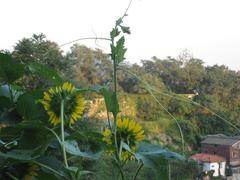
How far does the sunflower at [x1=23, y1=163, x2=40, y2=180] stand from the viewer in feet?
0.65

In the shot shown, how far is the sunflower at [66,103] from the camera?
19cm

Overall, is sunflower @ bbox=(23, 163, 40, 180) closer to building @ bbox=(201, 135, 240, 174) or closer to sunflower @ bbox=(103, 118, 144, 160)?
sunflower @ bbox=(103, 118, 144, 160)

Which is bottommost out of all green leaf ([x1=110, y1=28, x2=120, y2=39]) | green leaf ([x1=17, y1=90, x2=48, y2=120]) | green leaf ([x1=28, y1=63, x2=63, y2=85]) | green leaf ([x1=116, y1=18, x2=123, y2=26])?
green leaf ([x1=17, y1=90, x2=48, y2=120])

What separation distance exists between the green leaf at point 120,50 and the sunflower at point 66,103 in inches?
1.0

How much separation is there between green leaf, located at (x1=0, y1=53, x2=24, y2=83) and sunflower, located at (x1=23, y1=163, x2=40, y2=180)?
0.05m

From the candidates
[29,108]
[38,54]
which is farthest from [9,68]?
[38,54]

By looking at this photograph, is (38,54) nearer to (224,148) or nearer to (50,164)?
(50,164)

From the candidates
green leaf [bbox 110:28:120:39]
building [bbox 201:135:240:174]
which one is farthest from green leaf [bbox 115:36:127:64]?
building [bbox 201:135:240:174]

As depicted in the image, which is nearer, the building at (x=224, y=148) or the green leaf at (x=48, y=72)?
the green leaf at (x=48, y=72)

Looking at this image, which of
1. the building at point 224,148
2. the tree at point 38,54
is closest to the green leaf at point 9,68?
the tree at point 38,54

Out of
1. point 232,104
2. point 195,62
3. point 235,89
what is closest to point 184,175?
point 232,104

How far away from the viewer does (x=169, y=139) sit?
16.4 feet

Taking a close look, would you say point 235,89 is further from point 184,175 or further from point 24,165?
point 24,165

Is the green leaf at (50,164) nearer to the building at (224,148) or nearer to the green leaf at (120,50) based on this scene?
the green leaf at (120,50)
